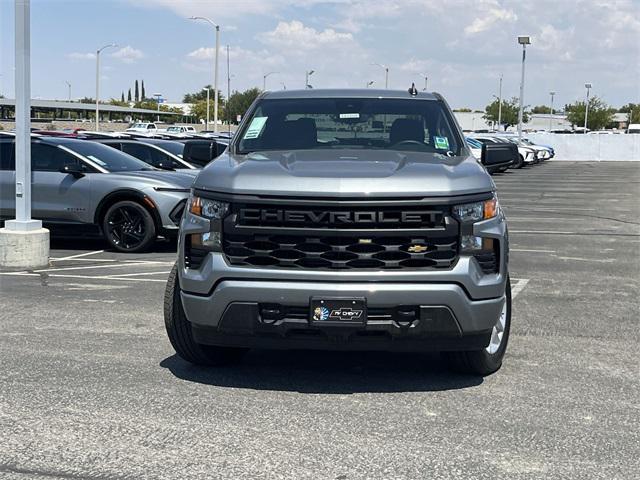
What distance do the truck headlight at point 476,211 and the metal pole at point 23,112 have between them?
21.4 ft

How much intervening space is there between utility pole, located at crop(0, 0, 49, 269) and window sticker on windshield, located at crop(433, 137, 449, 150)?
218 inches

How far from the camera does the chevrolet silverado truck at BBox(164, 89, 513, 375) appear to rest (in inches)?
191

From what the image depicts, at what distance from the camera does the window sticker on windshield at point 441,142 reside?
244 inches

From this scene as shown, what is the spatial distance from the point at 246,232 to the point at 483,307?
4.59ft

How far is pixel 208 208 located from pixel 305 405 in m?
1.26

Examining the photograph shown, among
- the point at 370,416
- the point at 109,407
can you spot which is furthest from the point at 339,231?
the point at 109,407

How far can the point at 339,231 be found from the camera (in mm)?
4871

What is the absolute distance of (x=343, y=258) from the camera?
492 centimetres

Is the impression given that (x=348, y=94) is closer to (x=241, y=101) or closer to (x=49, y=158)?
(x=49, y=158)

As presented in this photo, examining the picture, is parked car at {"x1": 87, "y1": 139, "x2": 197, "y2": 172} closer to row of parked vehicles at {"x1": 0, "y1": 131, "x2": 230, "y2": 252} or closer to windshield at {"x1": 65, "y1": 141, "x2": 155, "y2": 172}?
windshield at {"x1": 65, "y1": 141, "x2": 155, "y2": 172}

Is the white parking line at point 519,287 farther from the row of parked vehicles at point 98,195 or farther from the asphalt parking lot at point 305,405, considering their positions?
the row of parked vehicles at point 98,195

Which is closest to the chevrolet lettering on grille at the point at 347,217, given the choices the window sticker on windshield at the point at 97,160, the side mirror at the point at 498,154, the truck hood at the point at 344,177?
the truck hood at the point at 344,177

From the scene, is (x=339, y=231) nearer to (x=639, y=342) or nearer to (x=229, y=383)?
(x=229, y=383)

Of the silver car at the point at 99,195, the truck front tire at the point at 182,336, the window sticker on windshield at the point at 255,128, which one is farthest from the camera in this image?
the silver car at the point at 99,195
